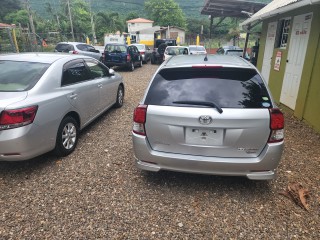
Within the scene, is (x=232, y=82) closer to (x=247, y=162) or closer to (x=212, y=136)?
(x=212, y=136)

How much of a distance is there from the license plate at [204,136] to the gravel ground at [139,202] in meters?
0.79

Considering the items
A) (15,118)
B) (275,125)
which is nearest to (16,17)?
(15,118)

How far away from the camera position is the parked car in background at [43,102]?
122 inches

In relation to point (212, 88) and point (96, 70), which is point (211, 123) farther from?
point (96, 70)

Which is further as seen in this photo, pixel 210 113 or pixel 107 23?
pixel 107 23

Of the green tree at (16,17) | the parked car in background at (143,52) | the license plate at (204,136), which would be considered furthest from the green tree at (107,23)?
the license plate at (204,136)

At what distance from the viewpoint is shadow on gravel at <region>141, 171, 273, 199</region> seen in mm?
3193

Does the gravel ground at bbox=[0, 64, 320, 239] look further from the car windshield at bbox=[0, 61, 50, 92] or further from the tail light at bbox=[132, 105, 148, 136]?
the car windshield at bbox=[0, 61, 50, 92]

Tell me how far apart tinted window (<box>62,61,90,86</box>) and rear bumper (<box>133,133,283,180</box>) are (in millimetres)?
1935

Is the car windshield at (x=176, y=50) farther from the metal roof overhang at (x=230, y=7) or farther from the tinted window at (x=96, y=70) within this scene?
the tinted window at (x=96, y=70)

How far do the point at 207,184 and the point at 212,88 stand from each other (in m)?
1.34

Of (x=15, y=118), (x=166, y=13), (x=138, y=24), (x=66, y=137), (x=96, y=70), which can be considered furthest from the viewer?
(x=166, y=13)

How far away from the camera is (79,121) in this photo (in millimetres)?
4438

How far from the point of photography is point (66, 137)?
404 cm
